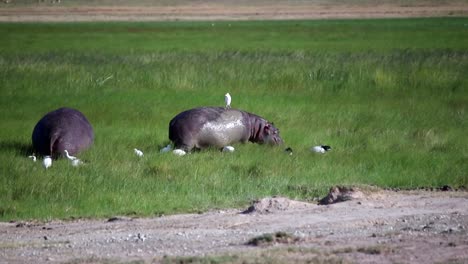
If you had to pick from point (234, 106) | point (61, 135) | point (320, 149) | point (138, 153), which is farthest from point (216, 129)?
point (234, 106)

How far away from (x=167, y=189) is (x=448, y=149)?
5.42 meters

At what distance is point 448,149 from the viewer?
15.9 metres

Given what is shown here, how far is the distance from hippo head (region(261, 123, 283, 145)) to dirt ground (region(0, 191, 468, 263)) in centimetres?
529

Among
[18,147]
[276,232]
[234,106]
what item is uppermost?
[276,232]

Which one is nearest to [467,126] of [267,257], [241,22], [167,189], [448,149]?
[448,149]

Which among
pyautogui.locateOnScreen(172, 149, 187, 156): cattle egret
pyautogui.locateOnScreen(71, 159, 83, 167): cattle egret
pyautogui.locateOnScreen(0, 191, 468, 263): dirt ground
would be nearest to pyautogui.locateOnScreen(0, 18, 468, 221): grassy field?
pyautogui.locateOnScreen(71, 159, 83, 167): cattle egret

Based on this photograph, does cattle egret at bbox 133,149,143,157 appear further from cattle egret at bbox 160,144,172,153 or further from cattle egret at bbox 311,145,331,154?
cattle egret at bbox 311,145,331,154

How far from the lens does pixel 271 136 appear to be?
657 inches

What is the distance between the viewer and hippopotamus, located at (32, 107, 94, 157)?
1506 centimetres

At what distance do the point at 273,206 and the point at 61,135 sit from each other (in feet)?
18.1

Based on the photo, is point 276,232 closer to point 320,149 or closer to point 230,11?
point 320,149

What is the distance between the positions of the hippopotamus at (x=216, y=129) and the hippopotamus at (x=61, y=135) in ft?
4.56

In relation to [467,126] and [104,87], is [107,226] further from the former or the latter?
[104,87]

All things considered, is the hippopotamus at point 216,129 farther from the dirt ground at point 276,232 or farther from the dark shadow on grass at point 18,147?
the dirt ground at point 276,232
